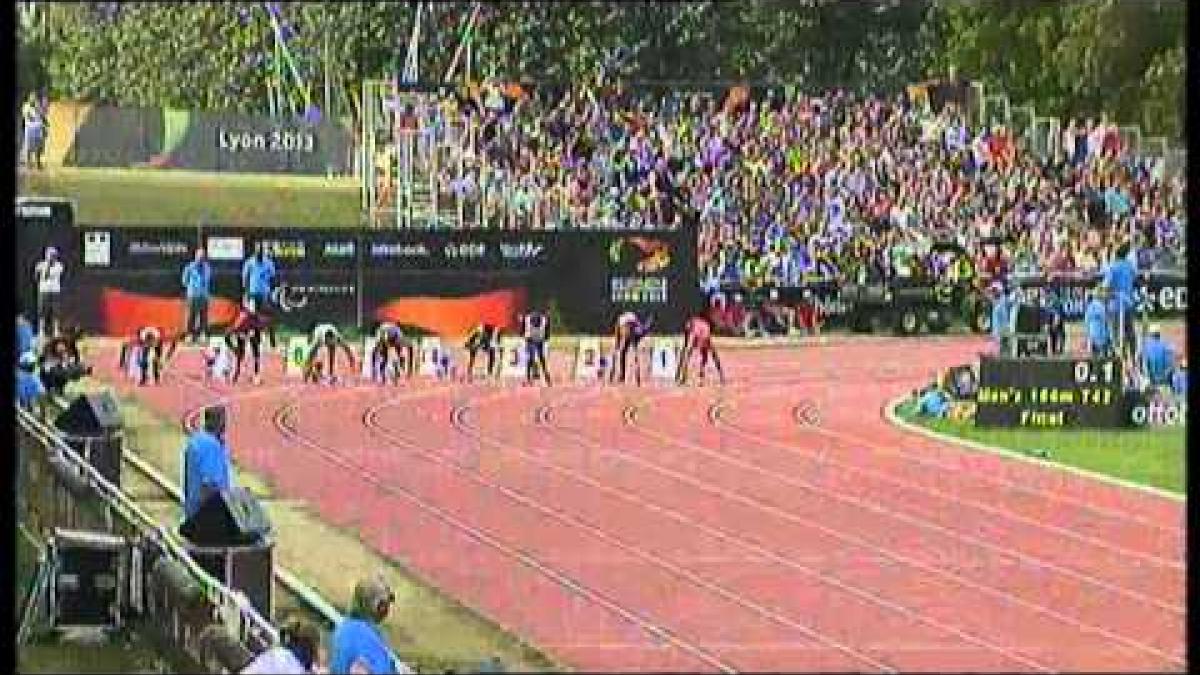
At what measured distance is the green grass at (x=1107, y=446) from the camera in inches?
330

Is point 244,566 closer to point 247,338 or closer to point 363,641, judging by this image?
point 363,641

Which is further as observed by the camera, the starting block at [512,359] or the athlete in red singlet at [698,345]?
the athlete in red singlet at [698,345]

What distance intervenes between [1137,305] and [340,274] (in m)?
2.52

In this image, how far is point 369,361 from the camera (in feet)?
26.6

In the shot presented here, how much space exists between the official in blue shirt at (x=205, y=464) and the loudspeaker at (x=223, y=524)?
0.04m

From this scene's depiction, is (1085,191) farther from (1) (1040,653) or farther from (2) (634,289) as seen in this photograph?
(1) (1040,653)

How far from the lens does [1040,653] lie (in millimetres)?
6633

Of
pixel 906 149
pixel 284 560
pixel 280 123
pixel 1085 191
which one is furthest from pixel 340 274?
pixel 1085 191

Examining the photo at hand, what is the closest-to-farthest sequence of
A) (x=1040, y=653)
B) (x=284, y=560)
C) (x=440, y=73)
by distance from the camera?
(x=1040, y=653) < (x=284, y=560) < (x=440, y=73)

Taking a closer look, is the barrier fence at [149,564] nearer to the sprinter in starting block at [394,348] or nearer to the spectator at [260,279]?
the spectator at [260,279]

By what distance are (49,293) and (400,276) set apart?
1.08 metres

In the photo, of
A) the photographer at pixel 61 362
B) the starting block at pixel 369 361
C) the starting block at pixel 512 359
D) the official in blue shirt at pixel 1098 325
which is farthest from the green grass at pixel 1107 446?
the photographer at pixel 61 362

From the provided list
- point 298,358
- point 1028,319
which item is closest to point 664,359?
point 298,358

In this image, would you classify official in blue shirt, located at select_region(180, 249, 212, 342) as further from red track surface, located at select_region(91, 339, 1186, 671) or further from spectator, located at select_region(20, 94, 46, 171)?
spectator, located at select_region(20, 94, 46, 171)
